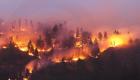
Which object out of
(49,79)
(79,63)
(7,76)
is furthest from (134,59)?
(7,76)

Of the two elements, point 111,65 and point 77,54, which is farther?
point 77,54

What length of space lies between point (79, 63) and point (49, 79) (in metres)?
15.2

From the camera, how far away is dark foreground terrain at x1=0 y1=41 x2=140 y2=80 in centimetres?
13250

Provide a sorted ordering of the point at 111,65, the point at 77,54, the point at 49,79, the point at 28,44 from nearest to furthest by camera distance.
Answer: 1. the point at 49,79
2. the point at 111,65
3. the point at 77,54
4. the point at 28,44

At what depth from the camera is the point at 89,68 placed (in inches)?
5413

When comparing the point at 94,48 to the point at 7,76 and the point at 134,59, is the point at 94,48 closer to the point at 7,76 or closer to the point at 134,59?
the point at 134,59

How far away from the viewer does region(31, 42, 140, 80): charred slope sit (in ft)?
433

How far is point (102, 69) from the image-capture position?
138 m

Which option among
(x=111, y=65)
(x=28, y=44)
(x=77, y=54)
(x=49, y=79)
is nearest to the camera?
(x=49, y=79)

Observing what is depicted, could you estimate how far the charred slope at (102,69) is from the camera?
132125 mm

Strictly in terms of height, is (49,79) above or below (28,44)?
below

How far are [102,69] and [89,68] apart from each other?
4030 mm

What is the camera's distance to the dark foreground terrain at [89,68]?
132 meters

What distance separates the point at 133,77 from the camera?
446 ft
